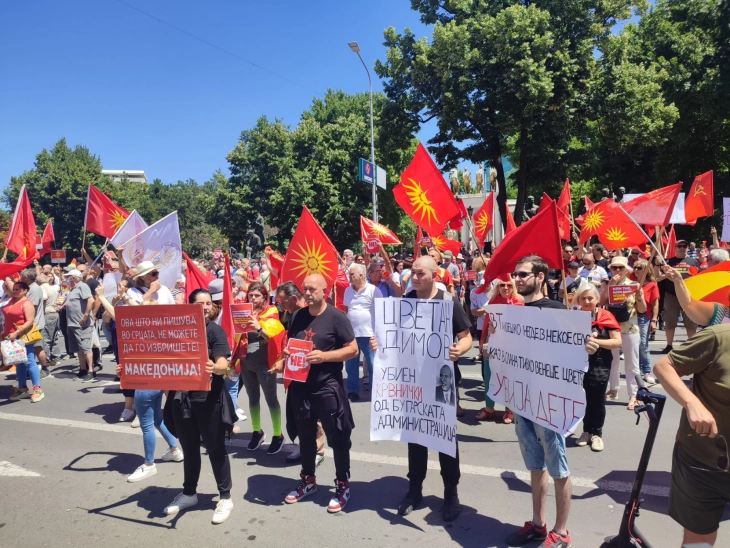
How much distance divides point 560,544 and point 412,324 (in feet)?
5.66

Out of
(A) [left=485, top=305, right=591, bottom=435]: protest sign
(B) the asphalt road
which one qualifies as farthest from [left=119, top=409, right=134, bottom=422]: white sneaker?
(A) [left=485, top=305, right=591, bottom=435]: protest sign

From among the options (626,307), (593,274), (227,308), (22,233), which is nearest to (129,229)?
(22,233)

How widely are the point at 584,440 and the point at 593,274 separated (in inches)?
206

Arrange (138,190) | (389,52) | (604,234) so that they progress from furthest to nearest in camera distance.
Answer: (138,190)
(389,52)
(604,234)

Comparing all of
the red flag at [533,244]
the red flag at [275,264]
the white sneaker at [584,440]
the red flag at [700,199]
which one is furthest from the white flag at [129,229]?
the red flag at [700,199]

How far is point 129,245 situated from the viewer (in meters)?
6.74

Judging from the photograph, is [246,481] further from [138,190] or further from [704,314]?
[138,190]

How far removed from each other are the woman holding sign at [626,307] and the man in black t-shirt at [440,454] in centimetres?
317

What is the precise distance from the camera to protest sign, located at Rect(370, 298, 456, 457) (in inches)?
149

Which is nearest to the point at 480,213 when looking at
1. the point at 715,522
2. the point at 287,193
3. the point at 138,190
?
the point at 715,522

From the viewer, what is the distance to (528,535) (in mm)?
3430

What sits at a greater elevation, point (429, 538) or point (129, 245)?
point (129, 245)

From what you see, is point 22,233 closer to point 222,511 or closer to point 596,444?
point 222,511

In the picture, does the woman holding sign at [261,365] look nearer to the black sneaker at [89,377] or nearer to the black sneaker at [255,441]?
the black sneaker at [255,441]
